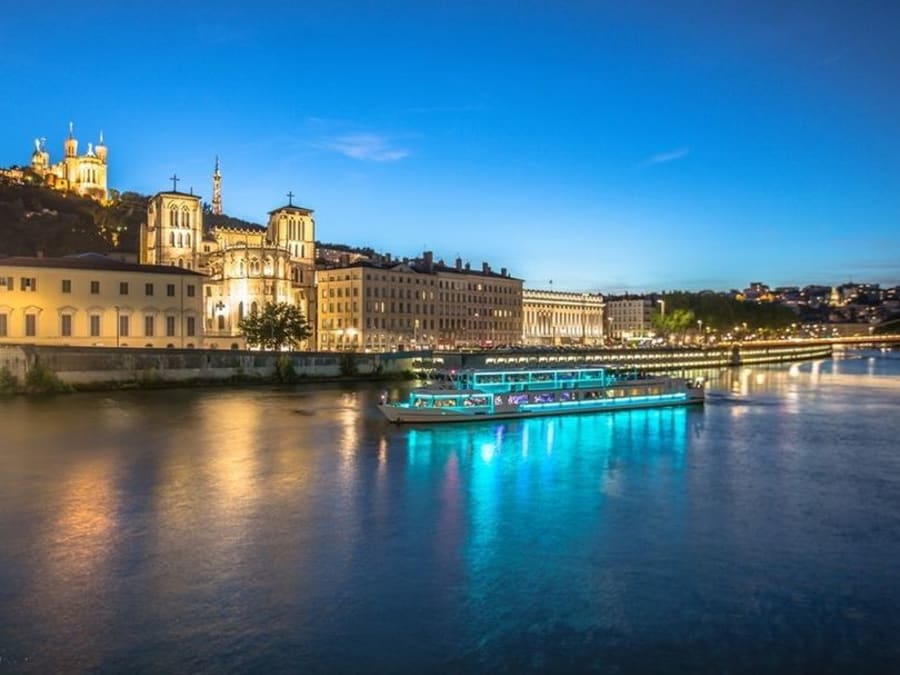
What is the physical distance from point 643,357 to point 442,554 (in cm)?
7184

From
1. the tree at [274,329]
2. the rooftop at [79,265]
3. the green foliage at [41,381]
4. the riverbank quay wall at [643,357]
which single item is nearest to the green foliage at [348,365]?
the riverbank quay wall at [643,357]

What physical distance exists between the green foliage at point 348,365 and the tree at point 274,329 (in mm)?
9266

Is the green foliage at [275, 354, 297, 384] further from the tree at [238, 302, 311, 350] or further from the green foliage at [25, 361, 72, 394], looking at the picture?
the green foliage at [25, 361, 72, 394]

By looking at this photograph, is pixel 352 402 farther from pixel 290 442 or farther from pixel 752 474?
pixel 752 474

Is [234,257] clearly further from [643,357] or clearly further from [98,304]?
[643,357]

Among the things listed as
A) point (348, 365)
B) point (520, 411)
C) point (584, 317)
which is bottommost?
point (520, 411)

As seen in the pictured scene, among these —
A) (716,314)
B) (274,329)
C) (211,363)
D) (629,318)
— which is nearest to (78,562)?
(211,363)

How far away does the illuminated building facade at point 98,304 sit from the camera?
48906 mm

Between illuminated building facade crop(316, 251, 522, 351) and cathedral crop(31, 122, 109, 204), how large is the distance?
66.0 meters

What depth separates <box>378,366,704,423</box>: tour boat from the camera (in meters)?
34.4

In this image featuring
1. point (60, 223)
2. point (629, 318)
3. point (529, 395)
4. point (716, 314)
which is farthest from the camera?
point (629, 318)

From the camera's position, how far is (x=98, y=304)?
5150 cm

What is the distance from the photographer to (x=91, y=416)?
112 ft

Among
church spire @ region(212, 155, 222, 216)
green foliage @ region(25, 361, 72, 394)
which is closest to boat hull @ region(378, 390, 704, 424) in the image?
green foliage @ region(25, 361, 72, 394)
